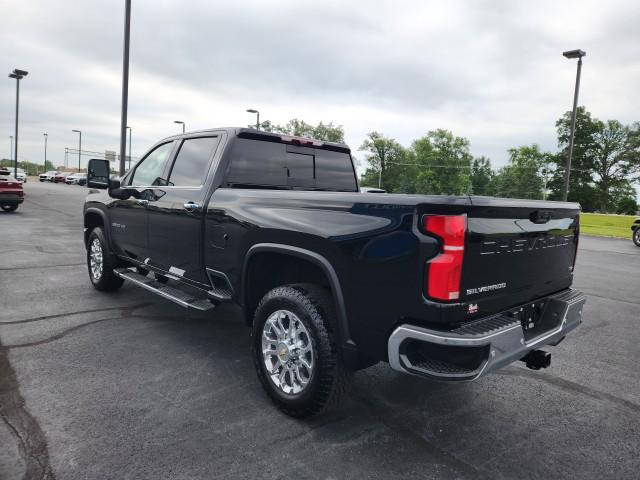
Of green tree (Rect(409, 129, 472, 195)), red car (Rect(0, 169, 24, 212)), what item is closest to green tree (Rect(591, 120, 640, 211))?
green tree (Rect(409, 129, 472, 195))

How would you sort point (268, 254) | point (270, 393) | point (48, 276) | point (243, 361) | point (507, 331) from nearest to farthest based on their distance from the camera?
point (507, 331), point (270, 393), point (268, 254), point (243, 361), point (48, 276)

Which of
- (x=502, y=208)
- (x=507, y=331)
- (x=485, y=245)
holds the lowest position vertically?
(x=507, y=331)

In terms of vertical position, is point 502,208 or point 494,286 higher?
point 502,208

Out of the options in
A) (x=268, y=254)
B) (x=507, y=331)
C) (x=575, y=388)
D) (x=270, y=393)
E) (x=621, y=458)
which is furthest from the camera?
(x=575, y=388)

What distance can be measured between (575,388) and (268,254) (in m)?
2.66

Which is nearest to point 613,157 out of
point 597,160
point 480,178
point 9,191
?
point 597,160

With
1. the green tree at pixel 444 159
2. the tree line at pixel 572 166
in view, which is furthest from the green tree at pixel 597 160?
the green tree at pixel 444 159

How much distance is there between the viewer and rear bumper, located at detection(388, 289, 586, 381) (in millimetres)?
2391

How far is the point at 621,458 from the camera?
2.74 metres

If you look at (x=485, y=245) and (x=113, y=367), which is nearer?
(x=485, y=245)

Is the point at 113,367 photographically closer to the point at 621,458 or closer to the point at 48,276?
the point at 621,458

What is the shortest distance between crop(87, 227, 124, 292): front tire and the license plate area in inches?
189

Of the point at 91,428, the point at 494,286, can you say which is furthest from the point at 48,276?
the point at 494,286

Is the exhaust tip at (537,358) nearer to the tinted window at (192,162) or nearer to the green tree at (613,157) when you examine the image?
the tinted window at (192,162)
